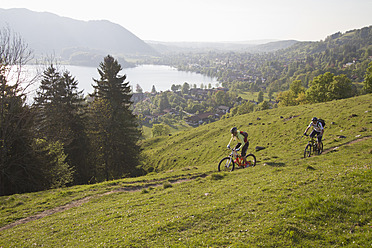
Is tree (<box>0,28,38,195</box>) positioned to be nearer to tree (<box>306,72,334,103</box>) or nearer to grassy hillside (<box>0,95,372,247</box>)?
grassy hillside (<box>0,95,372,247</box>)

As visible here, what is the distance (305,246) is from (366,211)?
3.12 m

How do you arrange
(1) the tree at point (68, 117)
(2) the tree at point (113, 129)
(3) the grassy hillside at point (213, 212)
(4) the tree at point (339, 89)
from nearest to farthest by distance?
(3) the grassy hillside at point (213, 212), (1) the tree at point (68, 117), (2) the tree at point (113, 129), (4) the tree at point (339, 89)

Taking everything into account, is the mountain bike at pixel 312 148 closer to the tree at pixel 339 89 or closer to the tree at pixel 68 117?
the tree at pixel 68 117

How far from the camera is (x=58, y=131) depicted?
94.9ft

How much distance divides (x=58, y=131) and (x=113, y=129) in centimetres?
885

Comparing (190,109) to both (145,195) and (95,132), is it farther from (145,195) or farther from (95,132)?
(145,195)

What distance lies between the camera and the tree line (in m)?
19.3

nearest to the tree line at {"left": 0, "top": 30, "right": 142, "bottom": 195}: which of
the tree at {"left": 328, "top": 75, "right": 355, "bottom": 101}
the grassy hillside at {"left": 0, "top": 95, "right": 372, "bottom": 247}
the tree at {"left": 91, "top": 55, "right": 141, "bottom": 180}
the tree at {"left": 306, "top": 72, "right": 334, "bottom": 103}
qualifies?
the tree at {"left": 91, "top": 55, "right": 141, "bottom": 180}

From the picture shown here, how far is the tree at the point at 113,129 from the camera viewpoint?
3444cm

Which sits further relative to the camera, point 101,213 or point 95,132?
point 95,132

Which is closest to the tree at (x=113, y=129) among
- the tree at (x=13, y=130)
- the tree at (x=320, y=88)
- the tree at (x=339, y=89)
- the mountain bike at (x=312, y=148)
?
the tree at (x=13, y=130)

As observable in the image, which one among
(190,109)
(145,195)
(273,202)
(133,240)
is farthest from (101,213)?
(190,109)

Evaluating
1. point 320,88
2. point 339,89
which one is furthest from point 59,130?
point 339,89

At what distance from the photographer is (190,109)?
19875cm
